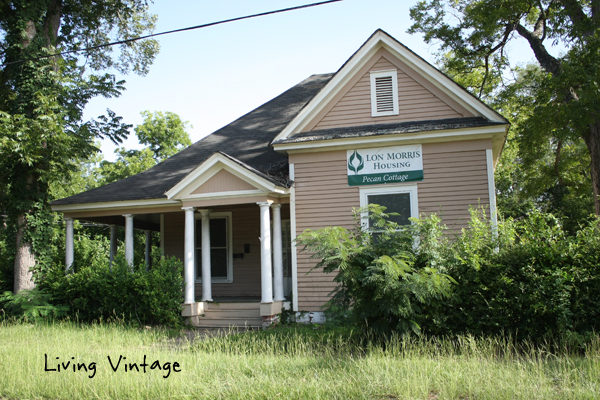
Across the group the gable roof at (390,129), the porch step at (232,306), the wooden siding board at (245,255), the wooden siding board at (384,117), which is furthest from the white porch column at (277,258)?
the wooden siding board at (384,117)

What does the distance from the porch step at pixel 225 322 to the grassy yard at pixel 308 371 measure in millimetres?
2769

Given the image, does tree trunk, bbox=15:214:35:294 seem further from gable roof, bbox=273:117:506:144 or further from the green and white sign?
the green and white sign

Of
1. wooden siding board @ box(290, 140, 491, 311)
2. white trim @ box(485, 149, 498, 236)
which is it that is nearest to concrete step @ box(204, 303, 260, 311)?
wooden siding board @ box(290, 140, 491, 311)

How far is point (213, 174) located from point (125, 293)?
3.61m

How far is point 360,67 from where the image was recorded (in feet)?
37.9

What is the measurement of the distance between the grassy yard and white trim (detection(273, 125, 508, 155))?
4.78 m

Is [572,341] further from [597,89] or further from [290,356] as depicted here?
[597,89]

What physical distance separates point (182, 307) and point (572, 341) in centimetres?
824

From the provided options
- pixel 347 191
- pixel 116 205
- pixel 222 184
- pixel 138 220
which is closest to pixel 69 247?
pixel 116 205

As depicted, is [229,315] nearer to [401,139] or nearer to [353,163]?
[353,163]

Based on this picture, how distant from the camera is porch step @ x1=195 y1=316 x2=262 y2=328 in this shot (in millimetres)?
11102

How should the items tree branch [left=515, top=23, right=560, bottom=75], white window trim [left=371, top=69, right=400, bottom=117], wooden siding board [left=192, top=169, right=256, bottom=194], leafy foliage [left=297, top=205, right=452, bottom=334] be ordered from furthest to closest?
tree branch [left=515, top=23, right=560, bottom=75], white window trim [left=371, top=69, right=400, bottom=117], wooden siding board [left=192, top=169, right=256, bottom=194], leafy foliage [left=297, top=205, right=452, bottom=334]

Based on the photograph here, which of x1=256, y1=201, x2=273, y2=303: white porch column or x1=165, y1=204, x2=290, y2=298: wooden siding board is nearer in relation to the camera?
x1=256, y1=201, x2=273, y2=303: white porch column

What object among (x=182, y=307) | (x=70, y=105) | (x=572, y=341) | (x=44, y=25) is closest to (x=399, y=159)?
(x=572, y=341)
